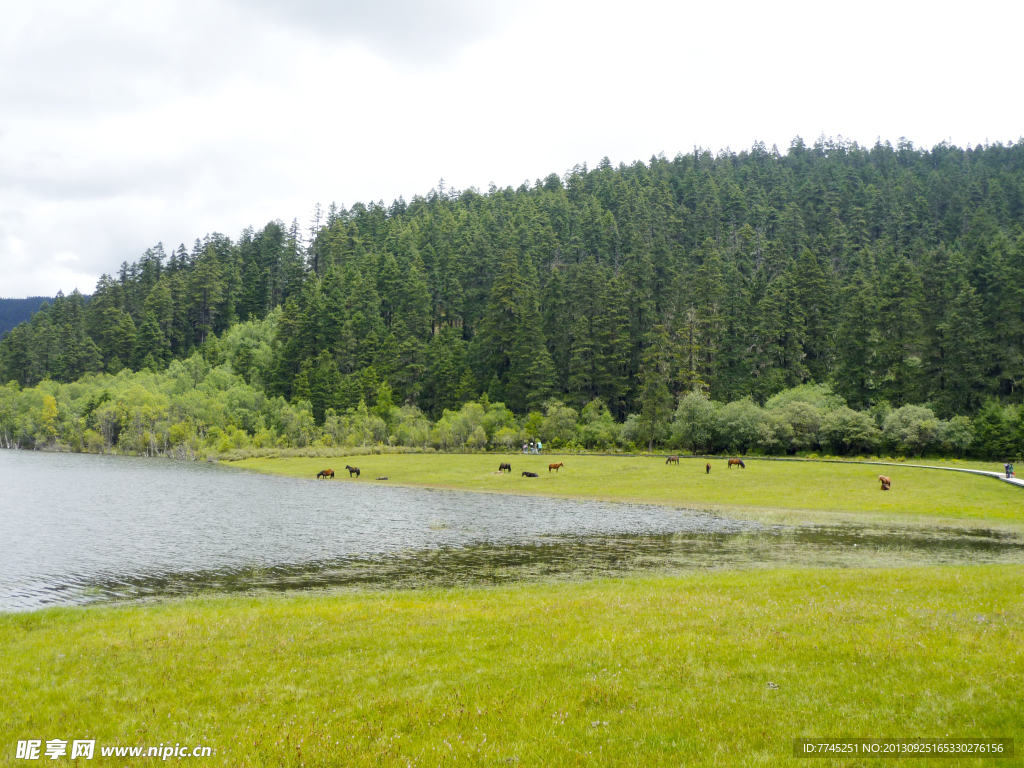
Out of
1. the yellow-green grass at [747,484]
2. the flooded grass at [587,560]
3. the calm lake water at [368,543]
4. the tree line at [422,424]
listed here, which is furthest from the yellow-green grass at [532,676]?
the tree line at [422,424]

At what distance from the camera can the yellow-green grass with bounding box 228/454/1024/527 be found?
44.0m

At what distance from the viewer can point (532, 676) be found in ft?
39.0

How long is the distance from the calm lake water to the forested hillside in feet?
180

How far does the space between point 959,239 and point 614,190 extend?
91846 mm

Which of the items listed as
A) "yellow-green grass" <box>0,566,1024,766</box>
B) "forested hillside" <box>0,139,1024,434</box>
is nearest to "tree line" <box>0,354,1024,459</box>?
"forested hillside" <box>0,139,1024,434</box>

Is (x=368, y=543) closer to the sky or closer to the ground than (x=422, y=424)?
closer to the ground

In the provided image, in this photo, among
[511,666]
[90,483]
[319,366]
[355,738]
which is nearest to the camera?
[355,738]

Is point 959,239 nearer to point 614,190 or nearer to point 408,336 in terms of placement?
point 614,190

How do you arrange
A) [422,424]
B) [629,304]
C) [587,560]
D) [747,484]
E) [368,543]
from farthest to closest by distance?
1. [629,304]
2. [422,424]
3. [747,484]
4. [368,543]
5. [587,560]

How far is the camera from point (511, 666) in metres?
12.5

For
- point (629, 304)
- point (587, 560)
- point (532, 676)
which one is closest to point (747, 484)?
point (587, 560)

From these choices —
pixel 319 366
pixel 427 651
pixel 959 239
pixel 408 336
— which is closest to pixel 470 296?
pixel 408 336

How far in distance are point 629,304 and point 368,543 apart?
10596 cm

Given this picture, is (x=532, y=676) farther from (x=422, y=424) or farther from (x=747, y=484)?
(x=422, y=424)
